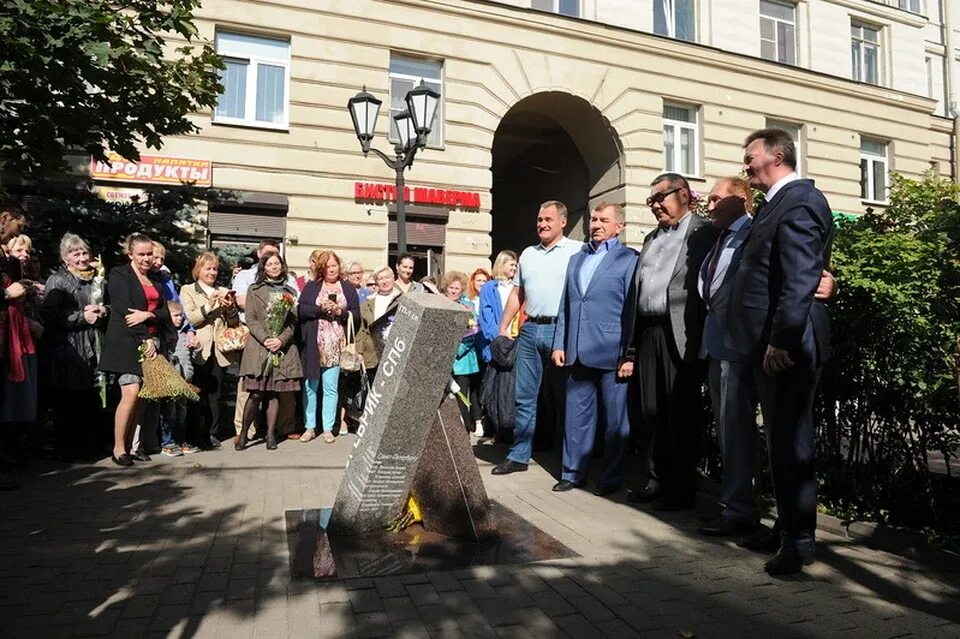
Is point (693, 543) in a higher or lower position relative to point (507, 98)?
lower

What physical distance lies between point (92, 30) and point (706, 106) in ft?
53.8

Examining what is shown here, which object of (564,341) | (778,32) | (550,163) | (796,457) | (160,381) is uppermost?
(778,32)

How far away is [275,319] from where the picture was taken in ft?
23.6

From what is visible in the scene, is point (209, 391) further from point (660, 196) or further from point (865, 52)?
point (865, 52)

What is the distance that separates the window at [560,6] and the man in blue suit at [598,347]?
13809mm

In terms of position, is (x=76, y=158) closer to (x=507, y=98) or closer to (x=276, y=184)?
(x=276, y=184)

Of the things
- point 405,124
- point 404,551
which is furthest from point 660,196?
point 405,124

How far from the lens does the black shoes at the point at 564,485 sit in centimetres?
527

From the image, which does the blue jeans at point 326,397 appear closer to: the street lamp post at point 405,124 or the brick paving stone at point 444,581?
the street lamp post at point 405,124

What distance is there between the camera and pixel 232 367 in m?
7.70

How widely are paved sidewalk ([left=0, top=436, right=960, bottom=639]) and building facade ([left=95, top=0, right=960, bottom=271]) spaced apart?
819cm

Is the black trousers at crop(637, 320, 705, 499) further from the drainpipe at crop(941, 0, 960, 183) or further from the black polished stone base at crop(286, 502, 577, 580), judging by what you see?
the drainpipe at crop(941, 0, 960, 183)

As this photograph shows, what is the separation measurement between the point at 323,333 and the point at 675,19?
51.7ft

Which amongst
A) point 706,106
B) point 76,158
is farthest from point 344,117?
point 706,106
